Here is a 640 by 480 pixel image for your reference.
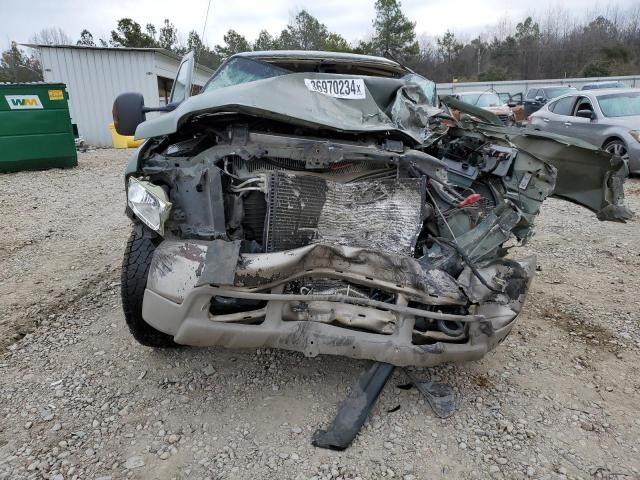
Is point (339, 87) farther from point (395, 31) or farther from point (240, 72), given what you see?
point (395, 31)

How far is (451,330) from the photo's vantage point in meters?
2.20

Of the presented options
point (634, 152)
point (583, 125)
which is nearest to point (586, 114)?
point (583, 125)

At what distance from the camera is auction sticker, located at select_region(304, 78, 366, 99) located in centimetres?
267

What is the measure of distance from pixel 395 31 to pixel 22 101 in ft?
131

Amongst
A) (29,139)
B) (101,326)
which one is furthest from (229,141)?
(29,139)

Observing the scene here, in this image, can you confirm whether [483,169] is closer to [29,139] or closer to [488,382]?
[488,382]

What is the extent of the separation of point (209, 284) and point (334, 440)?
0.90 meters

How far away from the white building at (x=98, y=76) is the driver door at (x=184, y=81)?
12.1 meters

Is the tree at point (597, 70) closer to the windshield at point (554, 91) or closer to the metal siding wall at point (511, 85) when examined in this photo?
the metal siding wall at point (511, 85)

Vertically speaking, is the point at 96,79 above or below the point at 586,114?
above

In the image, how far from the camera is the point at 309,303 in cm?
219

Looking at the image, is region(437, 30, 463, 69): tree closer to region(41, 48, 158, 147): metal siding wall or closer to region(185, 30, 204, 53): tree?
region(41, 48, 158, 147): metal siding wall

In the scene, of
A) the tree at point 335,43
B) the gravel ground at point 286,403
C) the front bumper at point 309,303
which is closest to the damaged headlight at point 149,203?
the front bumper at point 309,303

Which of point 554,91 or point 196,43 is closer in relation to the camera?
point 196,43
